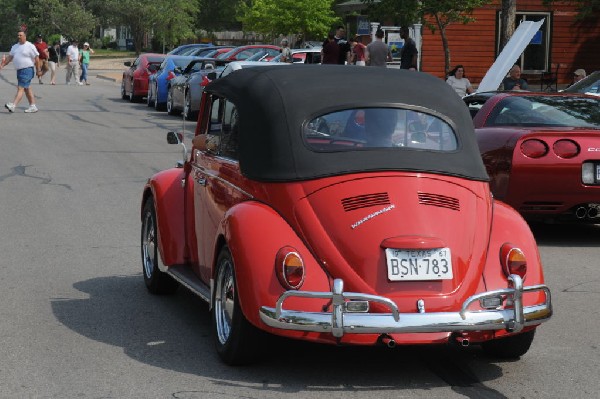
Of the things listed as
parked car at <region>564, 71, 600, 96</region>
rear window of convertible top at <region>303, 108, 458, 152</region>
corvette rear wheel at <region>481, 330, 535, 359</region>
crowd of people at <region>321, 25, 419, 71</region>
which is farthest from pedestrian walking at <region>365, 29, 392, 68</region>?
corvette rear wheel at <region>481, 330, 535, 359</region>

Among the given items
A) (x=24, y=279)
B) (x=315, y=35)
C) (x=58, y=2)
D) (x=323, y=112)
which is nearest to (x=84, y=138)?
(x=24, y=279)

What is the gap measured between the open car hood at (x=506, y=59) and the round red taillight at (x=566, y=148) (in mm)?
11183

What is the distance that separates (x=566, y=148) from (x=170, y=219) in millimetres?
4468

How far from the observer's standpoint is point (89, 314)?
8.05 metres

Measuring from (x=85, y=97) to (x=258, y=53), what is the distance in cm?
607

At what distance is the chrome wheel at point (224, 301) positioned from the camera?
6.59 meters

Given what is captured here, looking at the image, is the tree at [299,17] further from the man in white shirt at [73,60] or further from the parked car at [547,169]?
the parked car at [547,169]

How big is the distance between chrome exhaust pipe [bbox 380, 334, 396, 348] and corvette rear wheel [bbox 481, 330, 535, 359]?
915 mm

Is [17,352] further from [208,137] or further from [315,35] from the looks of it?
[315,35]

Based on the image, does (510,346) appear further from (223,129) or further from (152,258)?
(152,258)

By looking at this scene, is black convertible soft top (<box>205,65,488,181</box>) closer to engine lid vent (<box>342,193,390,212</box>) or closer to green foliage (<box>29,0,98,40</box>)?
engine lid vent (<box>342,193,390,212</box>)

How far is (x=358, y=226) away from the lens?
6289mm

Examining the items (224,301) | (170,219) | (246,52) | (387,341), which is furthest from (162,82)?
(387,341)

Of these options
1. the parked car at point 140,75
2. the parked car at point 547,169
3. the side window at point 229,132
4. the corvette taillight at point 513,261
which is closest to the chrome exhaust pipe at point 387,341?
the corvette taillight at point 513,261
